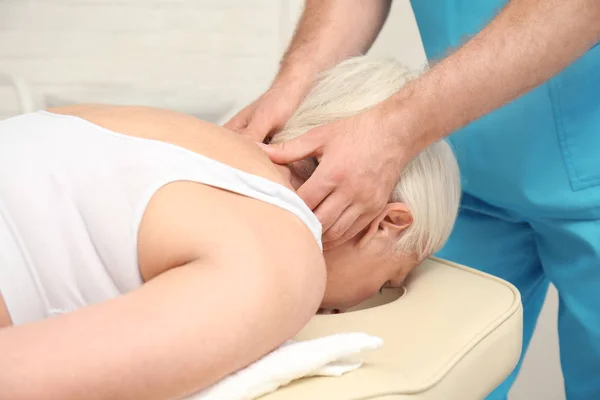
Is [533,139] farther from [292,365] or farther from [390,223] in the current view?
[292,365]

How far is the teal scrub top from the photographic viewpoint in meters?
1.10

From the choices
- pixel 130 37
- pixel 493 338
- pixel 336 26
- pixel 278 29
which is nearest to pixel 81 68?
pixel 130 37

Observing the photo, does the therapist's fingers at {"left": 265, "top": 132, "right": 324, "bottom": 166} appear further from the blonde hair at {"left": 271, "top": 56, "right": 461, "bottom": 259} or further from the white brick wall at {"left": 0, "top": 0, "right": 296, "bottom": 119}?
the white brick wall at {"left": 0, "top": 0, "right": 296, "bottom": 119}

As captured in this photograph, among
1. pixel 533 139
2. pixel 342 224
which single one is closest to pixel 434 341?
pixel 342 224

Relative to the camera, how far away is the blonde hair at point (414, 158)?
1054 millimetres

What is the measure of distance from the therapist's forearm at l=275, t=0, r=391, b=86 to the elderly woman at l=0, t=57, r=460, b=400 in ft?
1.15

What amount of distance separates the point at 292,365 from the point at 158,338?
0.18m

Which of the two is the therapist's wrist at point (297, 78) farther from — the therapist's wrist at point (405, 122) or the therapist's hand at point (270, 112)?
the therapist's wrist at point (405, 122)

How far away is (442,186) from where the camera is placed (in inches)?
43.1

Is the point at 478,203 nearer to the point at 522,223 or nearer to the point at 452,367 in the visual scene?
the point at 522,223

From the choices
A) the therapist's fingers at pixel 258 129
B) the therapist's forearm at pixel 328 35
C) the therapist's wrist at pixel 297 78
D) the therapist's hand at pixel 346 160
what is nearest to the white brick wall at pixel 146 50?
the therapist's forearm at pixel 328 35

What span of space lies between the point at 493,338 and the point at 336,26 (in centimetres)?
67

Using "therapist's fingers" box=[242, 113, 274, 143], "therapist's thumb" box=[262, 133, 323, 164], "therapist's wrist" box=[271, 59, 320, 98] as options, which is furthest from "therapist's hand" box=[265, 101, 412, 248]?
"therapist's wrist" box=[271, 59, 320, 98]

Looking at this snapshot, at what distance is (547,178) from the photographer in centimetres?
114
